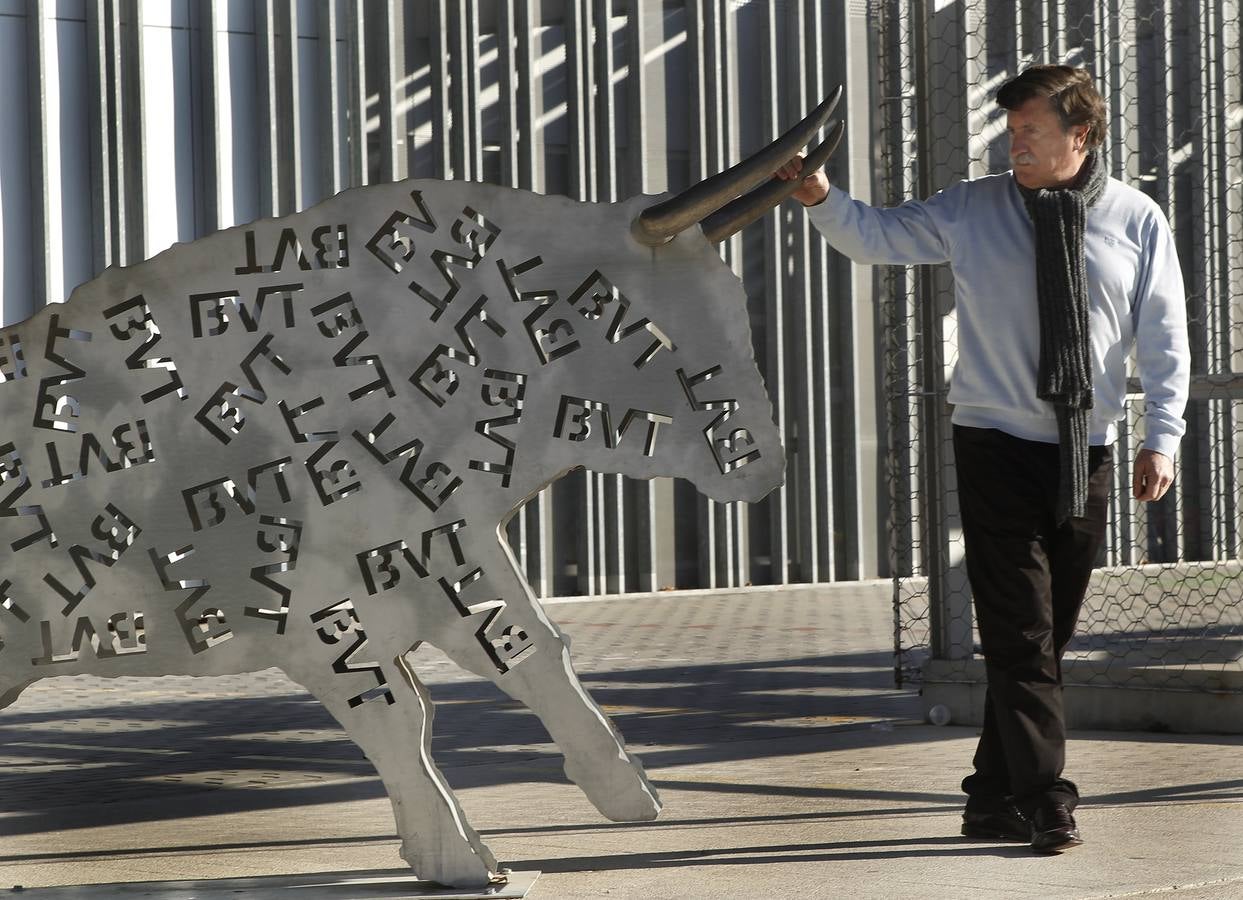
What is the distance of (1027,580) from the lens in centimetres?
425

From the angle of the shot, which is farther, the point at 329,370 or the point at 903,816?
the point at 903,816

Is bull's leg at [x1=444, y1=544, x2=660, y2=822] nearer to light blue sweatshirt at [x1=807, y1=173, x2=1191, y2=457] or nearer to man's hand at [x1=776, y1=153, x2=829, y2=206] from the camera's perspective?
man's hand at [x1=776, y1=153, x2=829, y2=206]

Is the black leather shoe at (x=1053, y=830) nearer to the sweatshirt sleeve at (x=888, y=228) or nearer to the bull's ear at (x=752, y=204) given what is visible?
the sweatshirt sleeve at (x=888, y=228)

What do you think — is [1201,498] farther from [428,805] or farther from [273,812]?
[428,805]

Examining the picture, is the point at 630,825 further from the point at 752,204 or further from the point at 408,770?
the point at 752,204

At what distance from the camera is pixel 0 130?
40.3 ft

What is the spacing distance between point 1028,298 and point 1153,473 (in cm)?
55

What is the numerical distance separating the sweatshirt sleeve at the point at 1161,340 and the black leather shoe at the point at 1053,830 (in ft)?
3.08

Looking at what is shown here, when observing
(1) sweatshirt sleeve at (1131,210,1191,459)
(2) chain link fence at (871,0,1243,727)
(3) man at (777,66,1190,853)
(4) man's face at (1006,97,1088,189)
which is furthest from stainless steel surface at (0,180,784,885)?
(2) chain link fence at (871,0,1243,727)

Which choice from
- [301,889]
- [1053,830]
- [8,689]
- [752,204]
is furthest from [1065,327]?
[8,689]

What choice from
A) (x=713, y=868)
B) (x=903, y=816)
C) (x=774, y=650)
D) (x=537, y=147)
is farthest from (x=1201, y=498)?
(x=713, y=868)

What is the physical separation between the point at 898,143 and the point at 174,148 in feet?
23.8

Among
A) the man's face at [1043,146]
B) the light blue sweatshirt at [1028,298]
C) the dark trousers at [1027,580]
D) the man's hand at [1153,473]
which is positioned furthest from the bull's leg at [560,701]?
the man's face at [1043,146]

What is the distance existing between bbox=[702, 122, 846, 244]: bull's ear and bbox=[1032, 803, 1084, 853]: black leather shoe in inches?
65.0
